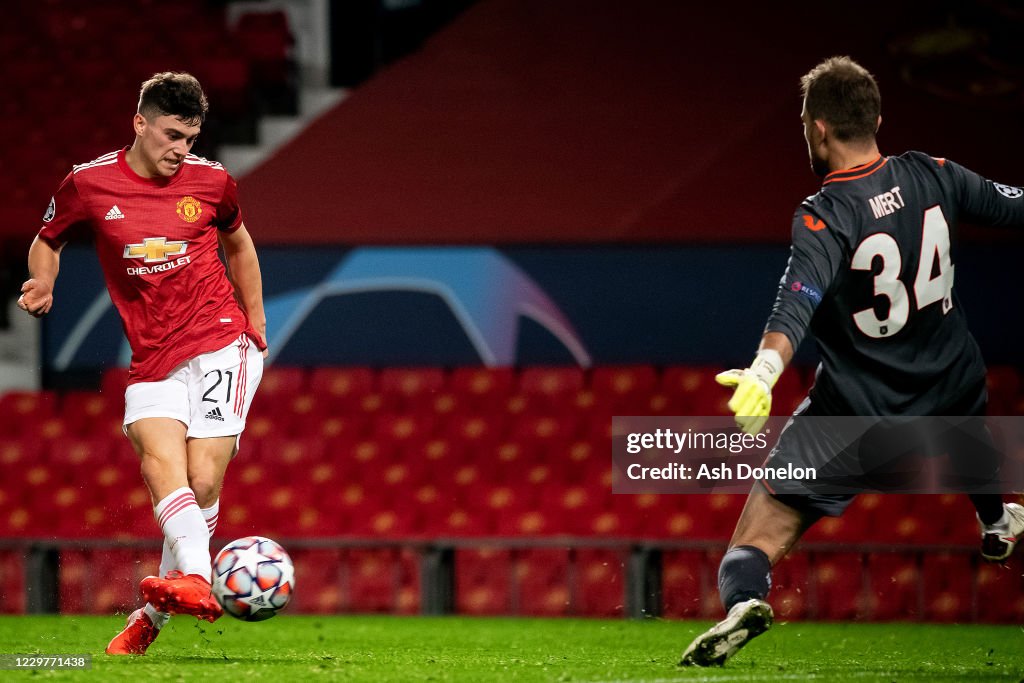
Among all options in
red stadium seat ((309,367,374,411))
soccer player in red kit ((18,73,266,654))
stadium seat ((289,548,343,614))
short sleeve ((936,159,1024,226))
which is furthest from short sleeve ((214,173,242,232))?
red stadium seat ((309,367,374,411))

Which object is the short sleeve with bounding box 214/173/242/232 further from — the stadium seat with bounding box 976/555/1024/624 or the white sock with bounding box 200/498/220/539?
the stadium seat with bounding box 976/555/1024/624

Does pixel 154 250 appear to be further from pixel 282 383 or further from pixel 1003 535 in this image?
pixel 282 383

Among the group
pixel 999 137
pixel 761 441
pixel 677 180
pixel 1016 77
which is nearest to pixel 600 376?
pixel 677 180

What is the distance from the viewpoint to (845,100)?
345 centimetres

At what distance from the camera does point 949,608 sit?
703cm

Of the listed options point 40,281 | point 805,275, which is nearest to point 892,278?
point 805,275

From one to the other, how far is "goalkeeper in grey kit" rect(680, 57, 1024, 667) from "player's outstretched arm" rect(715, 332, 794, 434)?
0.25 metres

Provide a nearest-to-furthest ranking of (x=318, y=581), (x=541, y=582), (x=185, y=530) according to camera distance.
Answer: (x=185, y=530), (x=541, y=582), (x=318, y=581)

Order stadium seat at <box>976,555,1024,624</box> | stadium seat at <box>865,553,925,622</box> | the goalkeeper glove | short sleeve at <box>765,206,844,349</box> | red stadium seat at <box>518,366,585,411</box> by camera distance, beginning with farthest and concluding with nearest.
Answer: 1. red stadium seat at <box>518,366,585,411</box>
2. stadium seat at <box>865,553,925,622</box>
3. stadium seat at <box>976,555,1024,624</box>
4. short sleeve at <box>765,206,844,349</box>
5. the goalkeeper glove

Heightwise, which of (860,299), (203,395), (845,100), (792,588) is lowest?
(792,588)

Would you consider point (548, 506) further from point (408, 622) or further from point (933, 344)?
point (933, 344)

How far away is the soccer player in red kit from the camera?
4.01m

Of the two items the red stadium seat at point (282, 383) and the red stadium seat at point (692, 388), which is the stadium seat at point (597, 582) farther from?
the red stadium seat at point (282, 383)

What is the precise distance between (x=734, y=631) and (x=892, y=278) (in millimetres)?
974
